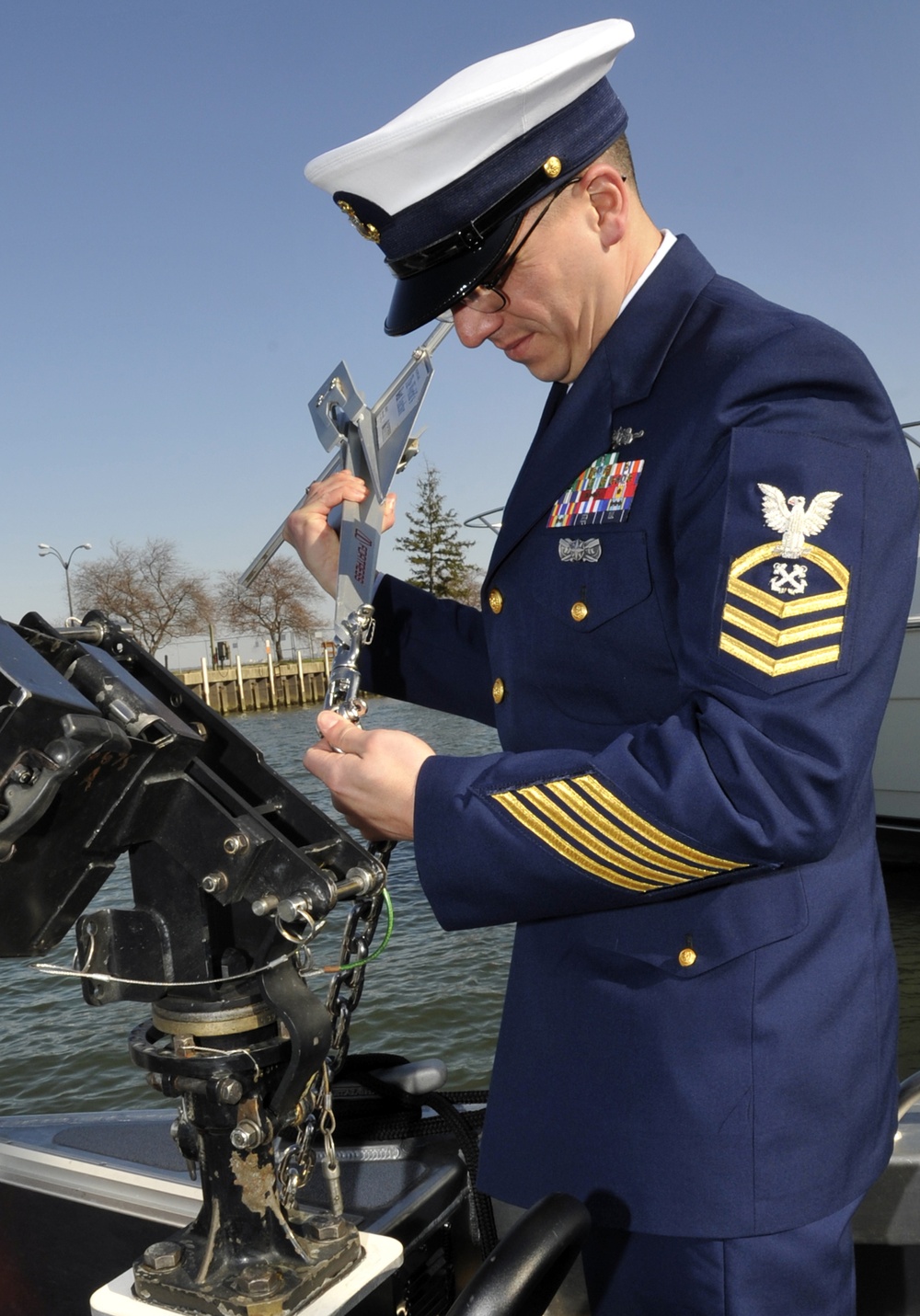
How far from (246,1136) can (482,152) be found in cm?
124

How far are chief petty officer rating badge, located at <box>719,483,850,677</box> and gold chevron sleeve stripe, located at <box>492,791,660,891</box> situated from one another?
30 centimetres

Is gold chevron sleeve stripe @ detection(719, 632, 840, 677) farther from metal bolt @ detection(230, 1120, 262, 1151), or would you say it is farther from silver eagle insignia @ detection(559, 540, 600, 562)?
metal bolt @ detection(230, 1120, 262, 1151)

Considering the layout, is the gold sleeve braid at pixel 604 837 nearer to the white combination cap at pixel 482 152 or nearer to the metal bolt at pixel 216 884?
the metal bolt at pixel 216 884

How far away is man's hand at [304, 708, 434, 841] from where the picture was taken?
1.50 m

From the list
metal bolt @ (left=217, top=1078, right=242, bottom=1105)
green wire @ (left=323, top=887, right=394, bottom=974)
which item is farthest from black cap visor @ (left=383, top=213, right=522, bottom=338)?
metal bolt @ (left=217, top=1078, right=242, bottom=1105)

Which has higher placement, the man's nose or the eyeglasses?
the eyeglasses

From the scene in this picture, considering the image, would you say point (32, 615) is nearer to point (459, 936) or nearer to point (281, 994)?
point (281, 994)

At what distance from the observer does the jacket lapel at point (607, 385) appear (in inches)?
63.3

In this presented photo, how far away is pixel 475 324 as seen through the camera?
1718 millimetres

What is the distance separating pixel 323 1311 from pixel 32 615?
828 mm

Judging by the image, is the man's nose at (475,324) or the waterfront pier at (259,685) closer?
the man's nose at (475,324)

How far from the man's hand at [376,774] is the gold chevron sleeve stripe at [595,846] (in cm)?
18

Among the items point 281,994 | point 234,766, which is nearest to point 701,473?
point 234,766

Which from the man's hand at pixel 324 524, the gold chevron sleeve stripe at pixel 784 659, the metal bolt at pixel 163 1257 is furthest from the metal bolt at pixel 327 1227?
the man's hand at pixel 324 524
